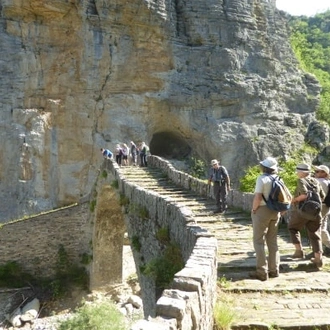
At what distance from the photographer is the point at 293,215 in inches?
246

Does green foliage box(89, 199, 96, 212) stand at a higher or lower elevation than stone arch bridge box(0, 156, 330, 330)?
lower

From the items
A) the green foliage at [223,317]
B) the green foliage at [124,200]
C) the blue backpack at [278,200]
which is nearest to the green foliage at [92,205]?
the green foliage at [124,200]

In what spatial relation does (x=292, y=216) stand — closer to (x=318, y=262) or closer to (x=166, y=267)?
(x=318, y=262)

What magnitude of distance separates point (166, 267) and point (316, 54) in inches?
1822

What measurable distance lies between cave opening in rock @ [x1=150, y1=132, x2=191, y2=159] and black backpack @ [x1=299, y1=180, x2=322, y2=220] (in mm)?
21718

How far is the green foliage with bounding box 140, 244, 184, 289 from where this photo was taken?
635 cm

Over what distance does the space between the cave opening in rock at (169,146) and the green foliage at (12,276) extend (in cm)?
1307

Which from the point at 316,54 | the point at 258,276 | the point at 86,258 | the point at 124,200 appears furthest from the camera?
the point at 316,54

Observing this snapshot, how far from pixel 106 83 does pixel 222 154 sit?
8.72 m

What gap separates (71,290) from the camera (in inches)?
764

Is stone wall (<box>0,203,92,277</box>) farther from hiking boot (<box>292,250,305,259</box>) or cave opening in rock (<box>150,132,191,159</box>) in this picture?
hiking boot (<box>292,250,305,259</box>)

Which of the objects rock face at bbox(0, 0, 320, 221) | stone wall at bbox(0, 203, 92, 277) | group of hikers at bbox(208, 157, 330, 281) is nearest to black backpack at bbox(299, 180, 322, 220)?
group of hikers at bbox(208, 157, 330, 281)

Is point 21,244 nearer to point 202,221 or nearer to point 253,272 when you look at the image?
point 202,221

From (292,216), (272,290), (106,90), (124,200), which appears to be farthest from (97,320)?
(106,90)
